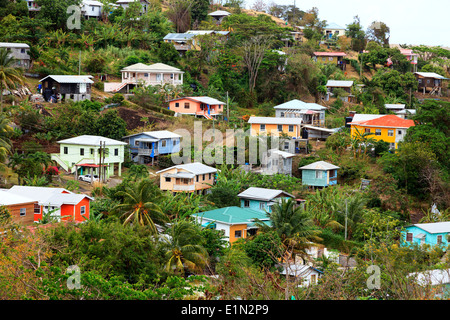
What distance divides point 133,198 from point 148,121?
16.9 m

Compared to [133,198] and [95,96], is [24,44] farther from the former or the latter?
[133,198]

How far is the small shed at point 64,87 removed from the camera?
43469 mm

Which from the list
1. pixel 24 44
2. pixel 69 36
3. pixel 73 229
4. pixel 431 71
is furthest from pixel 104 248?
pixel 431 71

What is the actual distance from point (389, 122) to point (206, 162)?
13951 millimetres

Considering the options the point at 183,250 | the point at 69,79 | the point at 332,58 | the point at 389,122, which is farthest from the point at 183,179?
the point at 332,58

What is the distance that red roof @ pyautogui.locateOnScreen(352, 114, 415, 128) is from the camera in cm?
4228

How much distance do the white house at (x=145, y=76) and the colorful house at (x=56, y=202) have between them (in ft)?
66.7

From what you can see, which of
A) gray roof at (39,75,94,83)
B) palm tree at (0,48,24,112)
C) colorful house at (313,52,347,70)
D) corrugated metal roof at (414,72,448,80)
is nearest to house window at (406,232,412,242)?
palm tree at (0,48,24,112)

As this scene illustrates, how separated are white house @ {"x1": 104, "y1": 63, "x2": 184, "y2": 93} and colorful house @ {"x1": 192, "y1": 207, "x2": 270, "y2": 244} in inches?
835

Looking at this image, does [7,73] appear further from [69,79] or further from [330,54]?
[330,54]

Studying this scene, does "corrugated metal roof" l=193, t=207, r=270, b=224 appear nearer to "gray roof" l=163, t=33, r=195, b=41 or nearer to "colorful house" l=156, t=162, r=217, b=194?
"colorful house" l=156, t=162, r=217, b=194

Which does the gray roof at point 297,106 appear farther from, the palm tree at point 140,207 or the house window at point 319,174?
the palm tree at point 140,207

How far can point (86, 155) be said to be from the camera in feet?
118

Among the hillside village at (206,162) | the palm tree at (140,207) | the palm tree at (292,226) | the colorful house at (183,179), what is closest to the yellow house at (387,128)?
the hillside village at (206,162)
